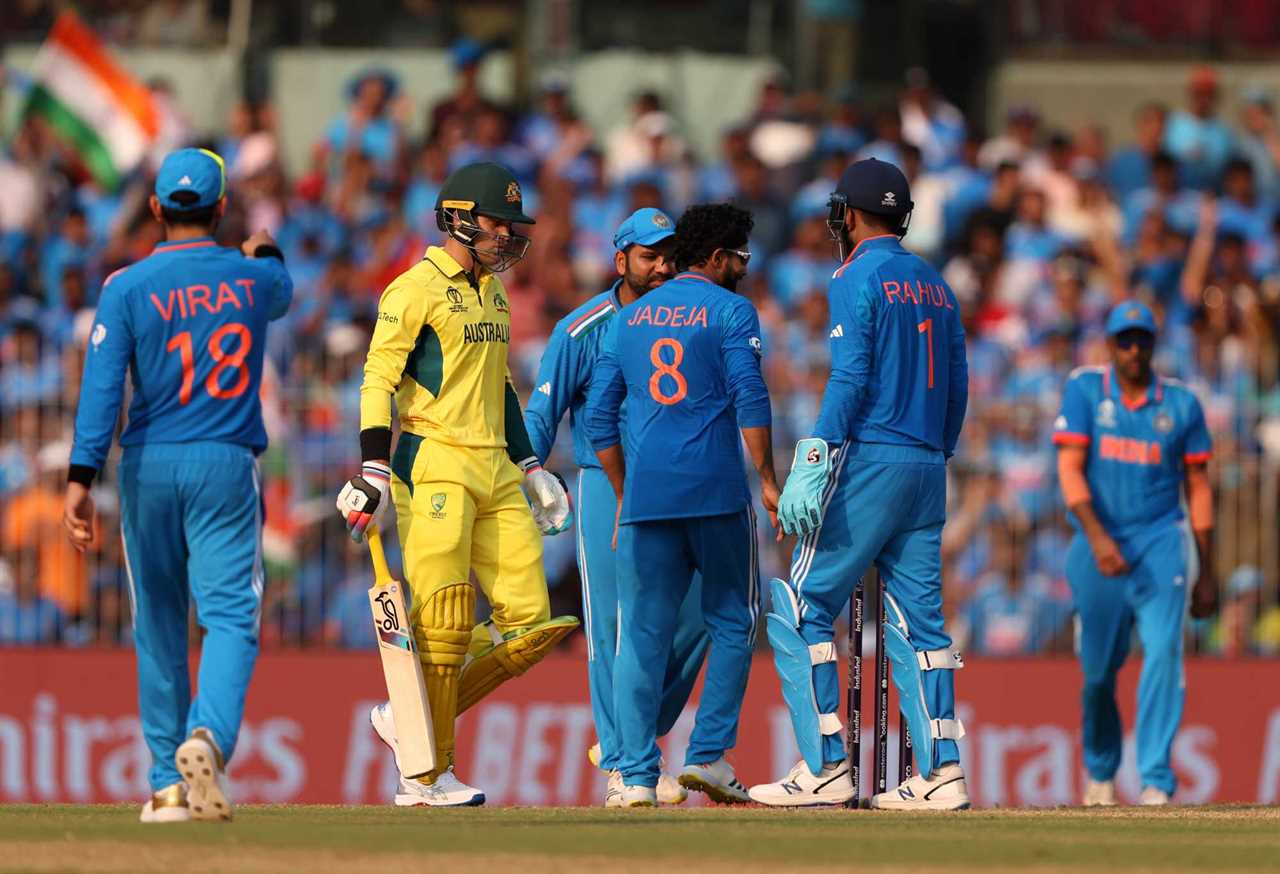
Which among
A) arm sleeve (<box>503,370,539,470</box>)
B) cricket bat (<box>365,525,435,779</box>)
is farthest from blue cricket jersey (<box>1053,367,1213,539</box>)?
cricket bat (<box>365,525,435,779</box>)

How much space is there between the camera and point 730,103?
24.1m

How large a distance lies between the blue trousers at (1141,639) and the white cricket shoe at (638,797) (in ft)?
12.8

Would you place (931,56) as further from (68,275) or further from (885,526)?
(885,526)

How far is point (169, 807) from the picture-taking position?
33.6ft

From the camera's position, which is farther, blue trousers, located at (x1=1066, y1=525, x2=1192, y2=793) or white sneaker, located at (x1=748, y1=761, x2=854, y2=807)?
blue trousers, located at (x1=1066, y1=525, x2=1192, y2=793)

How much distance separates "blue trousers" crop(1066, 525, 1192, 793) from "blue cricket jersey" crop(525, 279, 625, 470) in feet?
11.5

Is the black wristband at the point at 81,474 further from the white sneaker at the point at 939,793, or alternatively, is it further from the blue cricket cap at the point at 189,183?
the white sneaker at the point at 939,793

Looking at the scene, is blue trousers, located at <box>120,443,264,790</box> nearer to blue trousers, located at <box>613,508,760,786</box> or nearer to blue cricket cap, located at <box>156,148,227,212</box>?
blue cricket cap, located at <box>156,148,227,212</box>

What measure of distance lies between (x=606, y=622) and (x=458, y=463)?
4.71ft

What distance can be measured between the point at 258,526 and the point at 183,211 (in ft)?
4.24

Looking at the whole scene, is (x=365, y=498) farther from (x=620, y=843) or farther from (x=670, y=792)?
(x=670, y=792)

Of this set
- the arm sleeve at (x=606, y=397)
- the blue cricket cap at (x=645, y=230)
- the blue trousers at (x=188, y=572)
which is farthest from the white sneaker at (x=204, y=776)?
the blue cricket cap at (x=645, y=230)

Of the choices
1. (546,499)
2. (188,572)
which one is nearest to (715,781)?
(546,499)

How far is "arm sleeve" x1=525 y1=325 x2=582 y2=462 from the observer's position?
42.4 feet
